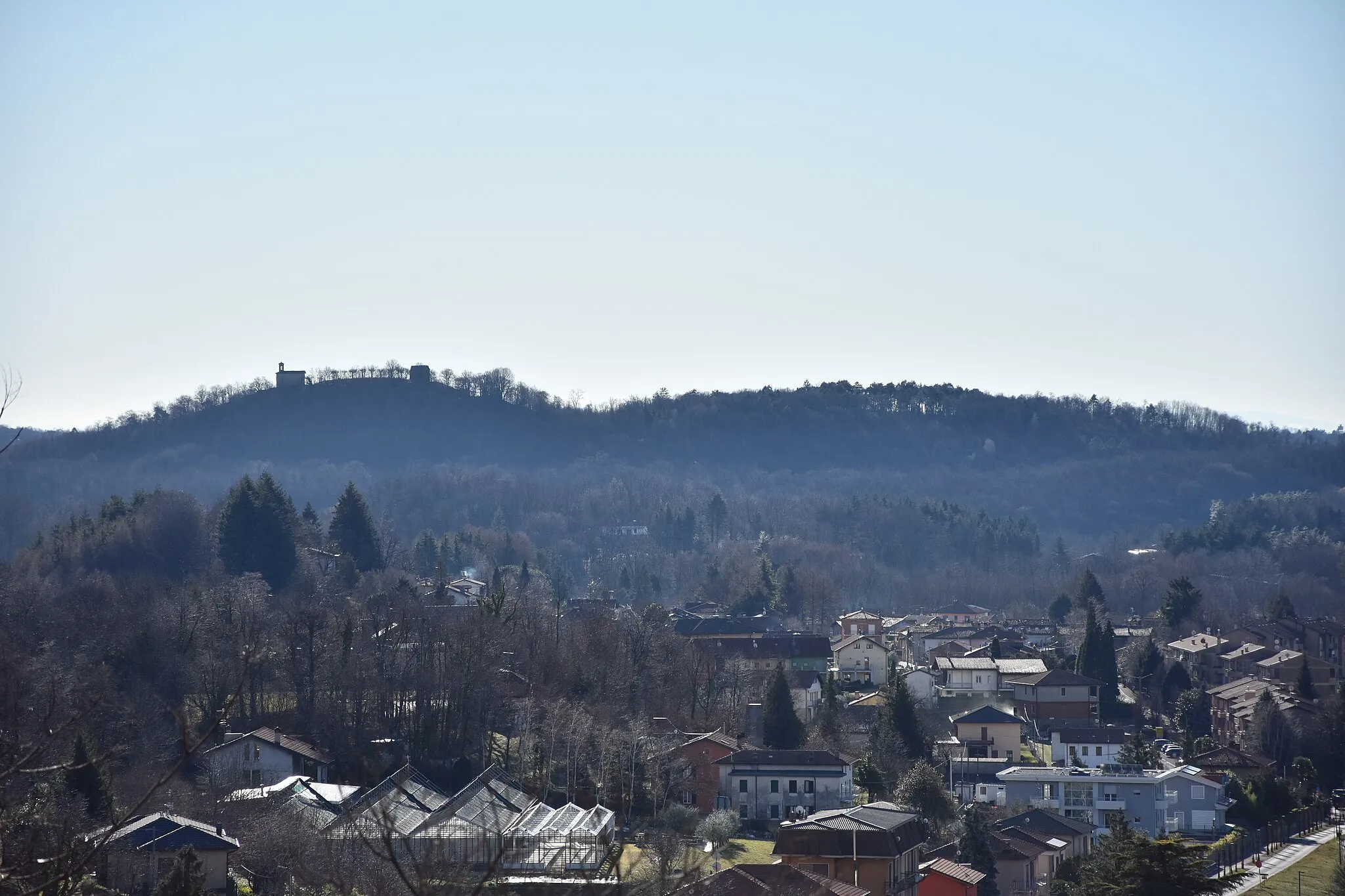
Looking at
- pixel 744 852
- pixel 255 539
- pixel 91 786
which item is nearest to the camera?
pixel 91 786

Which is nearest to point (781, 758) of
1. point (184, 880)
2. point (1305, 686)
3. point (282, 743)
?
point (282, 743)

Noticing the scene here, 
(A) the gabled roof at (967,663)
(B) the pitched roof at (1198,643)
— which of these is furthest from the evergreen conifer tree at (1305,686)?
(A) the gabled roof at (967,663)

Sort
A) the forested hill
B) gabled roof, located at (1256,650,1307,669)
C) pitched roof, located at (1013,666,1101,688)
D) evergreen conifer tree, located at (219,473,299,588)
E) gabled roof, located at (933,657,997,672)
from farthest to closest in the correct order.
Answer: the forested hill → gabled roof, located at (1256,650,1307,669) → gabled roof, located at (933,657,997,672) → evergreen conifer tree, located at (219,473,299,588) → pitched roof, located at (1013,666,1101,688)

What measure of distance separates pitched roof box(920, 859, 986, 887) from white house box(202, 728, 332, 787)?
441 inches

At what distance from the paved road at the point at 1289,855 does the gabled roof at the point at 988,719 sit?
7773 millimetres

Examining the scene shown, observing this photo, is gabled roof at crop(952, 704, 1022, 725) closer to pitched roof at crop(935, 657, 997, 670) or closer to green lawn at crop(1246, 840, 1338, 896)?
pitched roof at crop(935, 657, 997, 670)

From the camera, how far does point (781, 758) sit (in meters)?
29.9

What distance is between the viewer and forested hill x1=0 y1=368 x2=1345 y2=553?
11919cm

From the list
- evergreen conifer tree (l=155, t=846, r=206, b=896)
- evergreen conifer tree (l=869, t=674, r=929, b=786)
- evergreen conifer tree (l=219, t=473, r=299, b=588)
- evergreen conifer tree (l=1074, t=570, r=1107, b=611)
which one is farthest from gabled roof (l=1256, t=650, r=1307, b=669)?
evergreen conifer tree (l=155, t=846, r=206, b=896)

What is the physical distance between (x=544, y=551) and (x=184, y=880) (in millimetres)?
61984

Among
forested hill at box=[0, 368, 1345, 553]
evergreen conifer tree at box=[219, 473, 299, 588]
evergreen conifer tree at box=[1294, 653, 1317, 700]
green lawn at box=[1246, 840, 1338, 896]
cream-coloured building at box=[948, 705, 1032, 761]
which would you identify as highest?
forested hill at box=[0, 368, 1345, 553]

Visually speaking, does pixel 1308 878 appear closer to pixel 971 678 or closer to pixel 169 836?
pixel 169 836

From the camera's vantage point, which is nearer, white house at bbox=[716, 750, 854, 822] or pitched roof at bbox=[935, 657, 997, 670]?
white house at bbox=[716, 750, 854, 822]

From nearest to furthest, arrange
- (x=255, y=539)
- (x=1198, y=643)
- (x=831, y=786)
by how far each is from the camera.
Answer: (x=831, y=786) → (x=255, y=539) → (x=1198, y=643)
